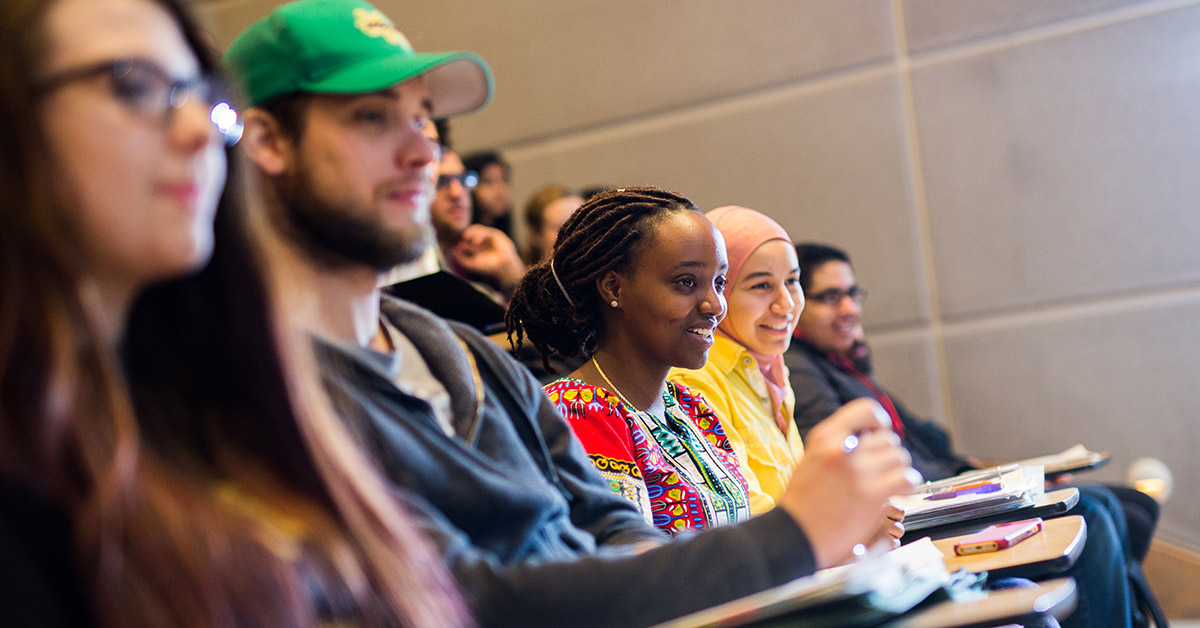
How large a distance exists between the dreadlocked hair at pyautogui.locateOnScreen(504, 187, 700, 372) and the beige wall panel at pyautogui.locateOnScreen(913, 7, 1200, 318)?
2.33 m

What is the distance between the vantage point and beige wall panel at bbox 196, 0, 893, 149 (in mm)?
4262

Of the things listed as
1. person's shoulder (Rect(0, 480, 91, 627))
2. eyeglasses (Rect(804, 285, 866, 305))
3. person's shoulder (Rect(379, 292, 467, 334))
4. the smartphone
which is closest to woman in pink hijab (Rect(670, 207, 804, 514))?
the smartphone

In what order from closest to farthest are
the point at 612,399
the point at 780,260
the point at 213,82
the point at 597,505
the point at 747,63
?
1. the point at 213,82
2. the point at 597,505
3. the point at 612,399
4. the point at 780,260
5. the point at 747,63

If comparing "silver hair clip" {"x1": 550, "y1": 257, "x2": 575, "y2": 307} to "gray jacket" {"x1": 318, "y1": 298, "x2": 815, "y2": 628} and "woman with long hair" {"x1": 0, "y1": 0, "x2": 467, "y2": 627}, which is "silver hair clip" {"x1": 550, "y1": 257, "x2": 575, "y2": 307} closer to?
"gray jacket" {"x1": 318, "y1": 298, "x2": 815, "y2": 628}

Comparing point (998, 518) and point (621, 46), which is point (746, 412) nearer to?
point (998, 518)

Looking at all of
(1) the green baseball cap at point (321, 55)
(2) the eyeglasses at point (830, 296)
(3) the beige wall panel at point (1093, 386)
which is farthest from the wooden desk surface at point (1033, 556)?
(3) the beige wall panel at point (1093, 386)

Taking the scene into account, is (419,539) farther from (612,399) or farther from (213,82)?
(612,399)

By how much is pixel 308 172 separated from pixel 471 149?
3.64 metres

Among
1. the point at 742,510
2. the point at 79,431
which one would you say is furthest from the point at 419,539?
the point at 742,510

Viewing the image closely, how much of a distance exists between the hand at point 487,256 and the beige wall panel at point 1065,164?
1.76 metres

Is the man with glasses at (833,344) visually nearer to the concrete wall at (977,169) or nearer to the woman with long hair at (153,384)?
the concrete wall at (977,169)

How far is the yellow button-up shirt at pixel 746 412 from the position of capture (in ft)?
7.59

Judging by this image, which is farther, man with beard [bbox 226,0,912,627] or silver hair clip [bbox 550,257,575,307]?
silver hair clip [bbox 550,257,575,307]

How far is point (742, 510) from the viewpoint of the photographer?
1.90m
